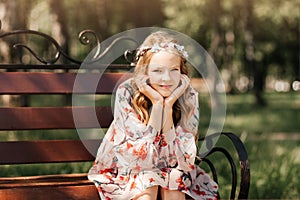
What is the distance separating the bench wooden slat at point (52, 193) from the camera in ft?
11.2

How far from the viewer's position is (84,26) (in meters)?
27.2

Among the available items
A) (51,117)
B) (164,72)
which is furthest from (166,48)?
(51,117)

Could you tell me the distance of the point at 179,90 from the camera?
3473mm

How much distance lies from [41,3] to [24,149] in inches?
825

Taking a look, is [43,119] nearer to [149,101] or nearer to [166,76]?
[149,101]

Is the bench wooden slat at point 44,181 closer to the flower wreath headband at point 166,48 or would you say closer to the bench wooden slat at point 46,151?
the bench wooden slat at point 46,151

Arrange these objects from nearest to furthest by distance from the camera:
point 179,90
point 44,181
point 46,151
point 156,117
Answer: point 156,117 < point 179,90 < point 44,181 < point 46,151

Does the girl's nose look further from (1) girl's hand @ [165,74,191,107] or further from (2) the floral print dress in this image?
(2) the floral print dress

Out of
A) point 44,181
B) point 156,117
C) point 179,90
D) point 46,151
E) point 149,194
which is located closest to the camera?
point 149,194

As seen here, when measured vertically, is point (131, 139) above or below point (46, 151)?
above

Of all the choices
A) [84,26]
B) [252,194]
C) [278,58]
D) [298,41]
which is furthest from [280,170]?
[278,58]

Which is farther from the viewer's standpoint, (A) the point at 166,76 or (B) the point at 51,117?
(B) the point at 51,117

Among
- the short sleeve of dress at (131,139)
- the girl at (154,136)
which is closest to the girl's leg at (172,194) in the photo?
the girl at (154,136)

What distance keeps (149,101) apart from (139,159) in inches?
15.1
